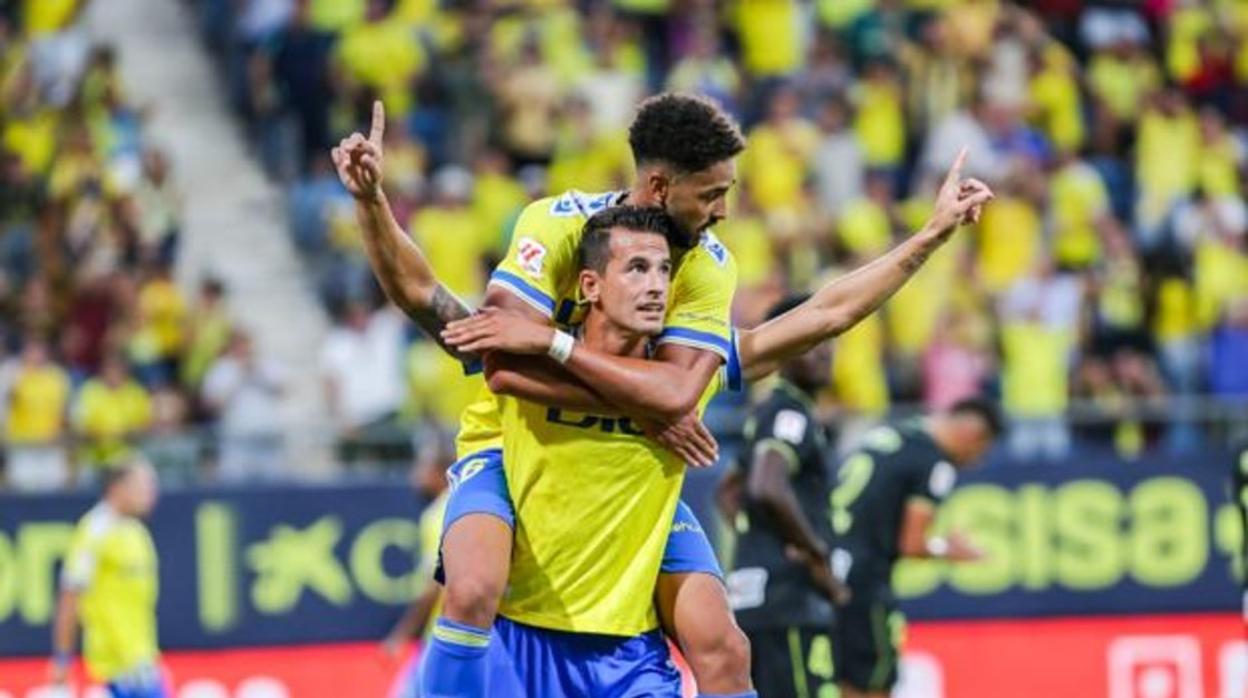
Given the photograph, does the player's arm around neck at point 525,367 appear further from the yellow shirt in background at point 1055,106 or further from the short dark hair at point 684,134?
the yellow shirt in background at point 1055,106

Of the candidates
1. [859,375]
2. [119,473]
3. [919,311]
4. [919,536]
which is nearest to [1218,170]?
[919,311]

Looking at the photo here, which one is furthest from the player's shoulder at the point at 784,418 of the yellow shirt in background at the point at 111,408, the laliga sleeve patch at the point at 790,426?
the yellow shirt in background at the point at 111,408

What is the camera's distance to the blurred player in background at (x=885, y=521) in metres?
13.6

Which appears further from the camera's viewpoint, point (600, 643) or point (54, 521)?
point (54, 521)

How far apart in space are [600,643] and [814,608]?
339 centimetres

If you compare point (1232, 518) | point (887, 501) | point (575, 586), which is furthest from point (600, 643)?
point (1232, 518)

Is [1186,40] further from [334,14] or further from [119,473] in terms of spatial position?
[119,473]

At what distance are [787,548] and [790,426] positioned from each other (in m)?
0.54

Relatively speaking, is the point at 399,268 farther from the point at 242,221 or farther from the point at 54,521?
the point at 242,221

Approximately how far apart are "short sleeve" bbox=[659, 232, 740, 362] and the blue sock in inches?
44.5

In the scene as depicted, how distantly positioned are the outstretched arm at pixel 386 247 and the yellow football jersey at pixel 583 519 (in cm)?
44

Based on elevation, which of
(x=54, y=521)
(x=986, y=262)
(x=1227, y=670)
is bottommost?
(x=1227, y=670)

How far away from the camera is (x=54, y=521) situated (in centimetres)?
1869

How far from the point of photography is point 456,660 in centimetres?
900
